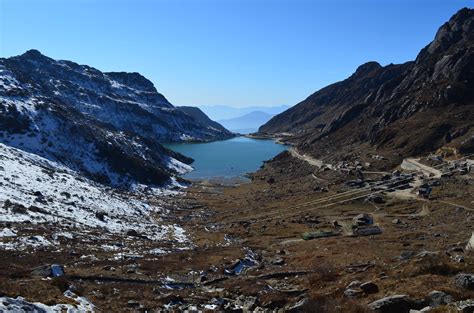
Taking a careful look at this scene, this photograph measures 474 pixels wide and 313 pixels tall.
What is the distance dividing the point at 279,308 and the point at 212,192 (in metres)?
90.5

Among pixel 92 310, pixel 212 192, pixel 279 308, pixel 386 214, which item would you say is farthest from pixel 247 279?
pixel 212 192

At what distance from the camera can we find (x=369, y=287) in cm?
2419

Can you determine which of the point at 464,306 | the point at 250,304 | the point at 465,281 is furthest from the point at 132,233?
the point at 464,306

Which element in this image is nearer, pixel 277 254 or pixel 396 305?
pixel 396 305

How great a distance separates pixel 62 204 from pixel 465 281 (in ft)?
176

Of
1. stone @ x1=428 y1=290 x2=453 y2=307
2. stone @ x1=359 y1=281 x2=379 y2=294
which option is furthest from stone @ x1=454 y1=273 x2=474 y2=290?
stone @ x1=359 y1=281 x2=379 y2=294

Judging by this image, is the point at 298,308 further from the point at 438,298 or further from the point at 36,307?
the point at 36,307

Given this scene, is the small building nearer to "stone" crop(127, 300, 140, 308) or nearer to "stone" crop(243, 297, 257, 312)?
"stone" crop(243, 297, 257, 312)

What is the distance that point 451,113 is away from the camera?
140625mm

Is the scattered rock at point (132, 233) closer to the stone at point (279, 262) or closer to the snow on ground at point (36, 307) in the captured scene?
the stone at point (279, 262)

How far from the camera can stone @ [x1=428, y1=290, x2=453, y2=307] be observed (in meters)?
20.1

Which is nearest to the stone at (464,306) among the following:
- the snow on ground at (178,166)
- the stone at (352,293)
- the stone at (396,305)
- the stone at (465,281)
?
the stone at (396,305)

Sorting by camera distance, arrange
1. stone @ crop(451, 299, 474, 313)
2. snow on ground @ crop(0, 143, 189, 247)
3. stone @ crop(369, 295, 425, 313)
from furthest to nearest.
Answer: snow on ground @ crop(0, 143, 189, 247)
stone @ crop(369, 295, 425, 313)
stone @ crop(451, 299, 474, 313)

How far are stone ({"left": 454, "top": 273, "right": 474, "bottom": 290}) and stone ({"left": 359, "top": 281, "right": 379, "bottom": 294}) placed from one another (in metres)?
4.03
